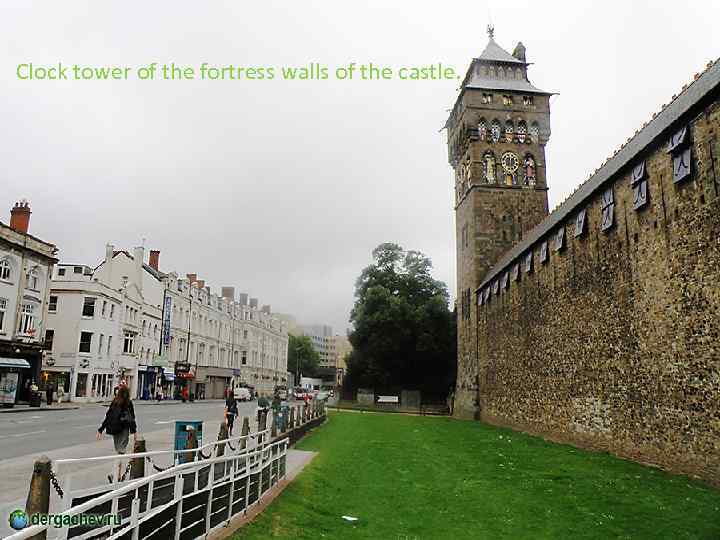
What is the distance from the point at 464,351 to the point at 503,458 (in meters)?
24.3

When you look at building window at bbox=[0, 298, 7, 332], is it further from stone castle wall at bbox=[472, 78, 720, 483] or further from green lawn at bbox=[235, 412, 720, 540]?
stone castle wall at bbox=[472, 78, 720, 483]

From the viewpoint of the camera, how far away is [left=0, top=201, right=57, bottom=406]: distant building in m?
31.2

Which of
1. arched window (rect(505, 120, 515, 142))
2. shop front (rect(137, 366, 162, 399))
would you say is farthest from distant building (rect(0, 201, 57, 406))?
arched window (rect(505, 120, 515, 142))

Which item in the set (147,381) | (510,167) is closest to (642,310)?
(510,167)

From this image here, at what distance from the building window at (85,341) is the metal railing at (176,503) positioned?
115ft

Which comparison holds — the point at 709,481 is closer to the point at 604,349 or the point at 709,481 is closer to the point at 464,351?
the point at 604,349

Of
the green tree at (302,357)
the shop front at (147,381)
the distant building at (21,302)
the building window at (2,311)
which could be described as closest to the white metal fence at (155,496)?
the distant building at (21,302)

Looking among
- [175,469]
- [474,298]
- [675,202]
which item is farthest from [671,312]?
[474,298]

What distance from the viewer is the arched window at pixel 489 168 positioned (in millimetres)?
40188

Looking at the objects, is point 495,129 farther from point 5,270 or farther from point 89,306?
point 5,270

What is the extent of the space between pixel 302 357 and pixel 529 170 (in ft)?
290

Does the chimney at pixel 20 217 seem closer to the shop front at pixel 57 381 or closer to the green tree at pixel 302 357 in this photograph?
the shop front at pixel 57 381

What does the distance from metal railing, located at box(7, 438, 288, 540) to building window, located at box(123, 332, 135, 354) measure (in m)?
39.9

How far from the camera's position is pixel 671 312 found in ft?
44.3
